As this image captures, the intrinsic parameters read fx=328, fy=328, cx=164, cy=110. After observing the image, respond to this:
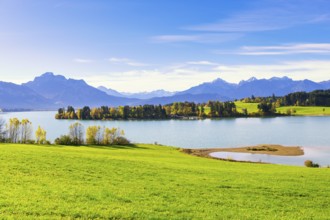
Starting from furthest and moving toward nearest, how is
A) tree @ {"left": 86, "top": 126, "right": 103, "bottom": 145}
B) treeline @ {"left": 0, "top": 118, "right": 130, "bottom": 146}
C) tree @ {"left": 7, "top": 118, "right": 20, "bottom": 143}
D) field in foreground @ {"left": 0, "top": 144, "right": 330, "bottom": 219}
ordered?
1. tree @ {"left": 7, "top": 118, "right": 20, "bottom": 143}
2. tree @ {"left": 86, "top": 126, "right": 103, "bottom": 145}
3. treeline @ {"left": 0, "top": 118, "right": 130, "bottom": 146}
4. field in foreground @ {"left": 0, "top": 144, "right": 330, "bottom": 219}

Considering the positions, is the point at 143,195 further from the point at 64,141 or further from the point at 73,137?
the point at 73,137

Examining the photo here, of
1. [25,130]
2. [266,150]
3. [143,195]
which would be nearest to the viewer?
[143,195]

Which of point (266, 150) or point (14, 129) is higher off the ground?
point (14, 129)

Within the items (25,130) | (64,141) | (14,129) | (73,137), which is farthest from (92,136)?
(14,129)

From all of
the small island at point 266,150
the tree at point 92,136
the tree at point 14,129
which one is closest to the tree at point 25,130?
the tree at point 14,129

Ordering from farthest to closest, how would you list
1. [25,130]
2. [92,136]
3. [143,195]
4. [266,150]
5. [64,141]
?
[25,130] < [92,136] < [64,141] < [266,150] < [143,195]

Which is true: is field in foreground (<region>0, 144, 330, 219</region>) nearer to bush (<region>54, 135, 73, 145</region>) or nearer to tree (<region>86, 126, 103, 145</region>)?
Answer: bush (<region>54, 135, 73, 145</region>)

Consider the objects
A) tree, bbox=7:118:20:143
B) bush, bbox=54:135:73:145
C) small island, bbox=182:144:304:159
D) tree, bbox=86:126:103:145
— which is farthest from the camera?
tree, bbox=7:118:20:143

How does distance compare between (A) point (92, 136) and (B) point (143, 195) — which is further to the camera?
(A) point (92, 136)

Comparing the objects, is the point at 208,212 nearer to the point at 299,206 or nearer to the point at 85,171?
the point at 299,206

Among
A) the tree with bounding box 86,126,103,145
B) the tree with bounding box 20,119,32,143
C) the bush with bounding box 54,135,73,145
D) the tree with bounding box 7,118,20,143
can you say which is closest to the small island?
the tree with bounding box 86,126,103,145

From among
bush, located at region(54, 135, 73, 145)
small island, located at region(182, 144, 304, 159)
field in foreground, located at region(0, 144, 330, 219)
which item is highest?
field in foreground, located at region(0, 144, 330, 219)

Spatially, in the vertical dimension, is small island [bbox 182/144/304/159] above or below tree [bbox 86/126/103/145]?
below

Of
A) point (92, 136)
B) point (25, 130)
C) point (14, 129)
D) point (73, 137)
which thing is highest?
point (14, 129)
